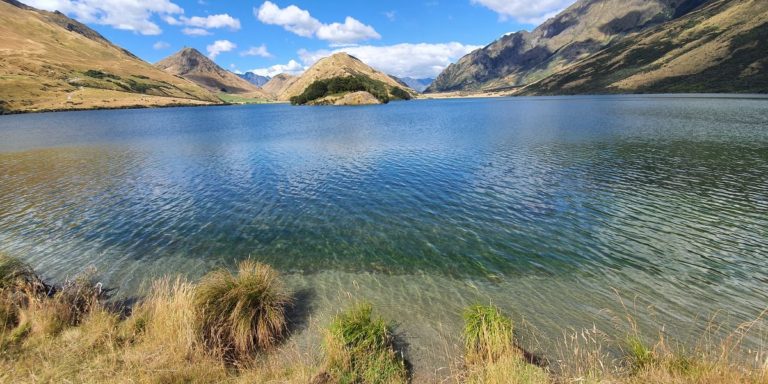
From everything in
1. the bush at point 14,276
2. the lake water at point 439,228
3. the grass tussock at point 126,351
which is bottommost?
the lake water at point 439,228

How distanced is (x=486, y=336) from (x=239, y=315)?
8530 mm

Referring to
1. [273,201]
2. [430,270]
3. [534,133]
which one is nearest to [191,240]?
[273,201]

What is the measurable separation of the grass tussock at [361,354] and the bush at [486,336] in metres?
2.42

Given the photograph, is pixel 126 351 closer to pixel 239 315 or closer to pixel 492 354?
pixel 239 315

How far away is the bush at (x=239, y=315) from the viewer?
1147 centimetres

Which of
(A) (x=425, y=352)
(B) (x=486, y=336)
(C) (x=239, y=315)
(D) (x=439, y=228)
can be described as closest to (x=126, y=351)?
(C) (x=239, y=315)

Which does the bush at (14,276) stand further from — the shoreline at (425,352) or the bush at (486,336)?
the bush at (486,336)

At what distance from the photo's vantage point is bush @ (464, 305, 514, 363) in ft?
35.7

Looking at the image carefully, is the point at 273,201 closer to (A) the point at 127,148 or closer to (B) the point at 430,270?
(B) the point at 430,270

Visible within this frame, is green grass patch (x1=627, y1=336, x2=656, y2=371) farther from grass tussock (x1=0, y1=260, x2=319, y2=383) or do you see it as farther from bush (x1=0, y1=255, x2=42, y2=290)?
bush (x1=0, y1=255, x2=42, y2=290)

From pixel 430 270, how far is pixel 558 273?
6.55 metres

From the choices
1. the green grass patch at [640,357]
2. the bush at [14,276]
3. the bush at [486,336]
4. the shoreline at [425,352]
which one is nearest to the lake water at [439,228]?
the shoreline at [425,352]

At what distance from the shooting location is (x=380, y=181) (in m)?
37.0

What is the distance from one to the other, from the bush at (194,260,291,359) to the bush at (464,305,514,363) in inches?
276
